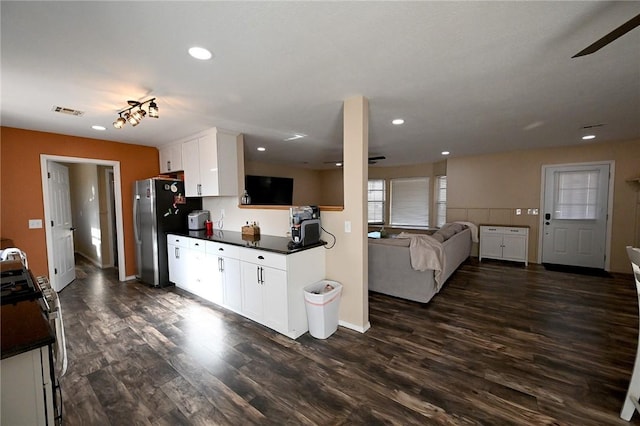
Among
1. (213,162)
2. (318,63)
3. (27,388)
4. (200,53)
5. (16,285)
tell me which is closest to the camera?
(27,388)

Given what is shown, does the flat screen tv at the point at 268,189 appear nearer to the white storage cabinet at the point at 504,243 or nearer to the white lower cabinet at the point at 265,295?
the white lower cabinet at the point at 265,295

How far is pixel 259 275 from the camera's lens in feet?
9.32

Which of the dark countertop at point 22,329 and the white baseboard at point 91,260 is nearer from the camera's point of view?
the dark countertop at point 22,329

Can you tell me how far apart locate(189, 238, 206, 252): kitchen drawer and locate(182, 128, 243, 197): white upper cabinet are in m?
0.70

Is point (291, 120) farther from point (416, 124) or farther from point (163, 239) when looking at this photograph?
point (163, 239)

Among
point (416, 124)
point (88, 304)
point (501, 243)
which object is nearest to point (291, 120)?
point (416, 124)

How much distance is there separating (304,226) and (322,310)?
868 millimetres

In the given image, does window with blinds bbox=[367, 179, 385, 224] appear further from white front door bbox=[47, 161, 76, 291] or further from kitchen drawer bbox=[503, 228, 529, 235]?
white front door bbox=[47, 161, 76, 291]

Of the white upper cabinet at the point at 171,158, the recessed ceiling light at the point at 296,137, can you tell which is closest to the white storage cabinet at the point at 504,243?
the recessed ceiling light at the point at 296,137

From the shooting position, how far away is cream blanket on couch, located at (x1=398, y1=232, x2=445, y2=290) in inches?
133

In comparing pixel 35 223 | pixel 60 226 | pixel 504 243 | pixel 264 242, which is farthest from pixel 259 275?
pixel 504 243

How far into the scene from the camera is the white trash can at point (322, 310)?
2629mm

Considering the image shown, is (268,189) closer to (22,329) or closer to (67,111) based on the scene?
(67,111)

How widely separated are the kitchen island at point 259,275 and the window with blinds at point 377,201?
17.2 feet
